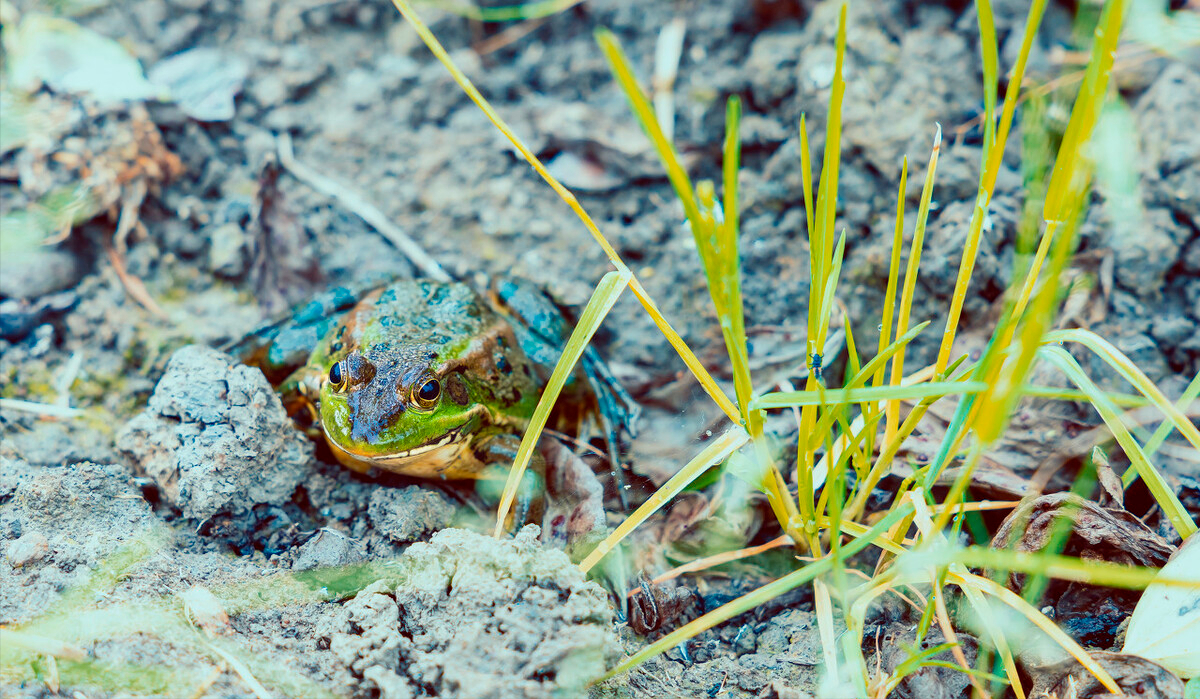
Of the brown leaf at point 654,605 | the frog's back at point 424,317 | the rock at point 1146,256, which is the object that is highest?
the rock at point 1146,256

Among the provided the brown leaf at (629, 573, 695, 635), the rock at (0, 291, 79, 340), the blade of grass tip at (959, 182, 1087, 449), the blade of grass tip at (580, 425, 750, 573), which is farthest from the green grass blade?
the rock at (0, 291, 79, 340)

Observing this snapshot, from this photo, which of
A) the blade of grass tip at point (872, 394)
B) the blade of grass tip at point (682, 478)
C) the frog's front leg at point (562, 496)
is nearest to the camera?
the blade of grass tip at point (872, 394)

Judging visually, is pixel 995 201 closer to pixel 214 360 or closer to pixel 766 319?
pixel 766 319

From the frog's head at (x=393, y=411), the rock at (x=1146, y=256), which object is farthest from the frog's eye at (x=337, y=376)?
the rock at (x=1146, y=256)

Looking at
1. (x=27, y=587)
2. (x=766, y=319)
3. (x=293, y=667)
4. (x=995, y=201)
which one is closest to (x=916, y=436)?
(x=766, y=319)

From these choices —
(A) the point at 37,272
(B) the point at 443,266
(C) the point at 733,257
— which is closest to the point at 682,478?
(C) the point at 733,257

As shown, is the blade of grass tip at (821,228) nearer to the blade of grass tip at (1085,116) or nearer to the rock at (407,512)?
the blade of grass tip at (1085,116)

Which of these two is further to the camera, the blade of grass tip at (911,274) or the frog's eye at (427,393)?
the frog's eye at (427,393)

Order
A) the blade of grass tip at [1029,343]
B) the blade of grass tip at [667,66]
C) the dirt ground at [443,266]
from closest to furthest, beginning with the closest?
1. the blade of grass tip at [1029,343]
2. the dirt ground at [443,266]
3. the blade of grass tip at [667,66]
